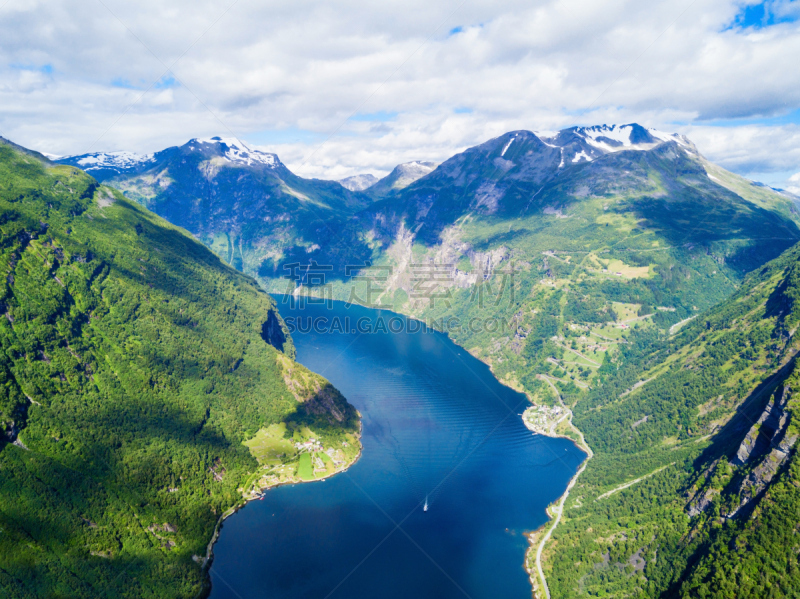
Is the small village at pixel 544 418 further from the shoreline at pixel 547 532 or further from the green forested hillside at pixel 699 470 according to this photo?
the green forested hillside at pixel 699 470

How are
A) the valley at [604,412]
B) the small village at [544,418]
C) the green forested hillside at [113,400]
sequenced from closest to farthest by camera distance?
the valley at [604,412]
the green forested hillside at [113,400]
the small village at [544,418]

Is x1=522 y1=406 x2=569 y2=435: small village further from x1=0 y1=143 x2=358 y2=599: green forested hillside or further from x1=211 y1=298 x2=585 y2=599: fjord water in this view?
x1=0 y1=143 x2=358 y2=599: green forested hillside

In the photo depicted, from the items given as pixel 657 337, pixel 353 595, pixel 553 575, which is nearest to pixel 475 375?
pixel 657 337

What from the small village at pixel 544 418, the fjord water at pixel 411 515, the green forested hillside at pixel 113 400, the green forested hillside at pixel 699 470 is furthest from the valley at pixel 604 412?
the fjord water at pixel 411 515

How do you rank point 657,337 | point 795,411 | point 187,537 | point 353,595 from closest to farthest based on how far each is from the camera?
point 795,411
point 353,595
point 187,537
point 657,337

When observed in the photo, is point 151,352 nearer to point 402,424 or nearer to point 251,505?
point 251,505

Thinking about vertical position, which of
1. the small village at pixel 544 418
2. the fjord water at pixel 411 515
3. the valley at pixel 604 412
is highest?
the valley at pixel 604 412

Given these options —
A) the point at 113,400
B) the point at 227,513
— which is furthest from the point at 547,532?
the point at 113,400
